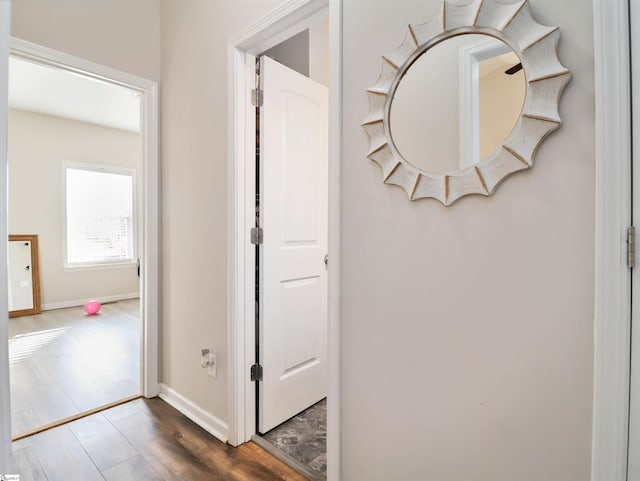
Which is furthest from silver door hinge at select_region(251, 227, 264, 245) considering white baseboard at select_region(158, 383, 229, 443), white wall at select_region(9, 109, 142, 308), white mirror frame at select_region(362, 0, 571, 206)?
white wall at select_region(9, 109, 142, 308)

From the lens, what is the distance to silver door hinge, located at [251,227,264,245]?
1.83 m

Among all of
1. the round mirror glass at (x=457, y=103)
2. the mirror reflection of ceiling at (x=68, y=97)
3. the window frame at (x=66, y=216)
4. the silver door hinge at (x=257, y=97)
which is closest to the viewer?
the round mirror glass at (x=457, y=103)

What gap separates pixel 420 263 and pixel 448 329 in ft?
0.72

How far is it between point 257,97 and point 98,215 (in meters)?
4.73

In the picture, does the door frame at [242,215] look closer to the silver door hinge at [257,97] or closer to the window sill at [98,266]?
the silver door hinge at [257,97]

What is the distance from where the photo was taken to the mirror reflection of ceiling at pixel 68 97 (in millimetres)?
3473

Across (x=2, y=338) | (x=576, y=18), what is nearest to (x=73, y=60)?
(x=2, y=338)

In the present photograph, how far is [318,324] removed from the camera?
2.21m

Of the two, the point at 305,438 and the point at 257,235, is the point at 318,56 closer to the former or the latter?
the point at 257,235

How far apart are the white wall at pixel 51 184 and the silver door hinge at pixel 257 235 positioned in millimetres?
4535

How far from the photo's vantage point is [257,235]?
1.84 meters

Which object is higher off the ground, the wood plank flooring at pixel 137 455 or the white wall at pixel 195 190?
the white wall at pixel 195 190

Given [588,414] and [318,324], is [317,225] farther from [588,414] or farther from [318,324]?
[588,414]

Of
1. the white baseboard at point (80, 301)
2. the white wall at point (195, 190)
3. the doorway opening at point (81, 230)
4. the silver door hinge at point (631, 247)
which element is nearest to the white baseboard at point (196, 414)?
the white wall at point (195, 190)
